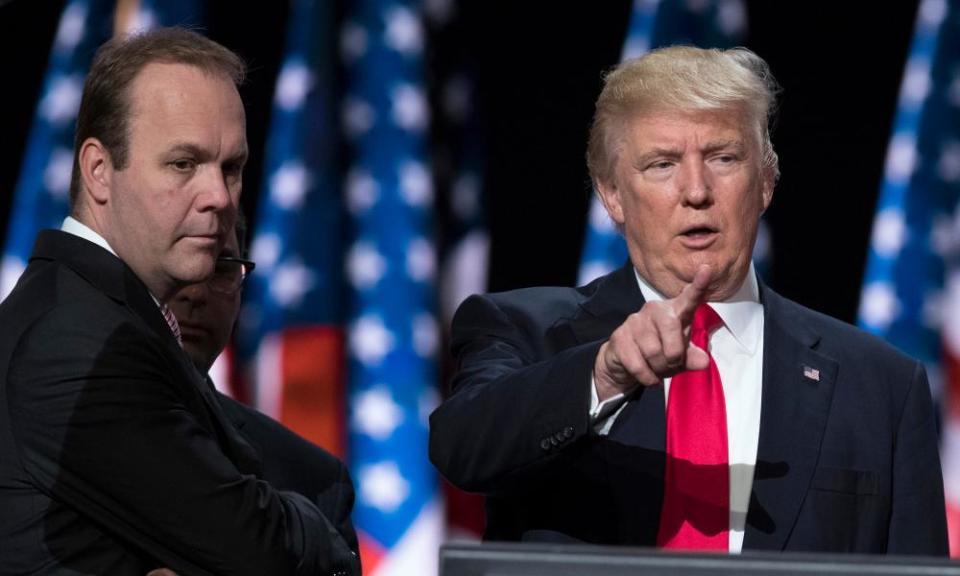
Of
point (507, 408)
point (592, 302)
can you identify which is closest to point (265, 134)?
point (592, 302)

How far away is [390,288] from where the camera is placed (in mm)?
4020

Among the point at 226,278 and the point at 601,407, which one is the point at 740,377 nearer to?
the point at 601,407

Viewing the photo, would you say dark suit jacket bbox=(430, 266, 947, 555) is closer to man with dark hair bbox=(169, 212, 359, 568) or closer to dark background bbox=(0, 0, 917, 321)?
man with dark hair bbox=(169, 212, 359, 568)

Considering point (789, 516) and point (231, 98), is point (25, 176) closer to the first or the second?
point (231, 98)

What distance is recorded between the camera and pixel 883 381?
182 cm

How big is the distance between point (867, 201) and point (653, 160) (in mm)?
2159

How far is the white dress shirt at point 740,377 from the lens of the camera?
5.57 feet

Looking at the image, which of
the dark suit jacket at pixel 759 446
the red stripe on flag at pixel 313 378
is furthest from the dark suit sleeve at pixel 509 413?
the red stripe on flag at pixel 313 378

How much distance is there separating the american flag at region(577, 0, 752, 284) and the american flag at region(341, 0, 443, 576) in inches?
19.3

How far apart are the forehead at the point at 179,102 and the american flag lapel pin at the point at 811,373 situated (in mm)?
780

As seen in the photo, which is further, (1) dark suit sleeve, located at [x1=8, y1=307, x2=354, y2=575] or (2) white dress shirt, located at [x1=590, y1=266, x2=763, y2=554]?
(2) white dress shirt, located at [x1=590, y1=266, x2=763, y2=554]

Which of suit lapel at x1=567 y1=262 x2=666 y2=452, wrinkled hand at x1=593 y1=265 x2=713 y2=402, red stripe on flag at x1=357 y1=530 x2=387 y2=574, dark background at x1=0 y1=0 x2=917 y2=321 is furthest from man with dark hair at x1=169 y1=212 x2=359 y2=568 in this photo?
red stripe on flag at x1=357 y1=530 x2=387 y2=574

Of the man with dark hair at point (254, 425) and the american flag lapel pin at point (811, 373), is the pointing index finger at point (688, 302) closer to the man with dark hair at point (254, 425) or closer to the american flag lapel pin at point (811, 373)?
the american flag lapel pin at point (811, 373)

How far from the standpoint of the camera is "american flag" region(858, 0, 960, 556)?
3750 mm
